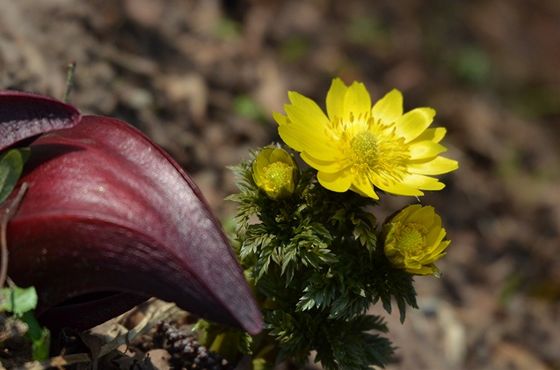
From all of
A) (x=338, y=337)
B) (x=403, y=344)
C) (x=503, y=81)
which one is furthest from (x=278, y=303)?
(x=503, y=81)

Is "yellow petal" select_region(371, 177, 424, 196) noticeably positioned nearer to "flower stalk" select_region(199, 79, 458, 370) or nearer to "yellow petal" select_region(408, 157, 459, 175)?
"flower stalk" select_region(199, 79, 458, 370)

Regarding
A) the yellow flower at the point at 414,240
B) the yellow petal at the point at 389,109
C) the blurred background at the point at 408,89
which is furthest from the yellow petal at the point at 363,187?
the blurred background at the point at 408,89

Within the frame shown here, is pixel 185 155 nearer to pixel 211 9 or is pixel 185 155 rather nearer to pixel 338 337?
pixel 211 9

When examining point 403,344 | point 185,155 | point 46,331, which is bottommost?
point 403,344

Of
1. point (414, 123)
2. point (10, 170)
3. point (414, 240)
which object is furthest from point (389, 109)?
point (10, 170)

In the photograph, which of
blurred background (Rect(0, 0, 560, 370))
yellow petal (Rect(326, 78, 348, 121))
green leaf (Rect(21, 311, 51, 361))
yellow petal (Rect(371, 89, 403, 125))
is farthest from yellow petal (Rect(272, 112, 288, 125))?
blurred background (Rect(0, 0, 560, 370))

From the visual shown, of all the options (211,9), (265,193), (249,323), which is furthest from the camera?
(211,9)
